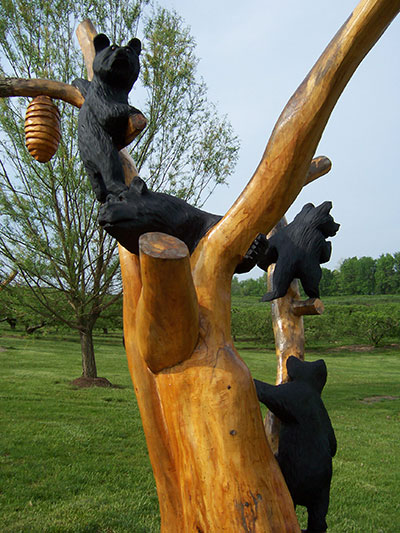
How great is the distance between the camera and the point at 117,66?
1322 mm

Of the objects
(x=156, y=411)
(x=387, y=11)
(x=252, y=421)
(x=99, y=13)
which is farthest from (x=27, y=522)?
(x=99, y=13)

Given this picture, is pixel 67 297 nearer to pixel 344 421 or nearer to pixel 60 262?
pixel 60 262

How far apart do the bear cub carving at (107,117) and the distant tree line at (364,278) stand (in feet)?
108

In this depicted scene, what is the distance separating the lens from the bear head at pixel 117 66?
4.33 ft

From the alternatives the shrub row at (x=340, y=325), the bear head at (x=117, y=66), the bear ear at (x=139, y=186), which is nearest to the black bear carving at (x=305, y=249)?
the bear ear at (x=139, y=186)

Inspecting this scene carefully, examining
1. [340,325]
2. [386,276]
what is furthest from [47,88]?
[386,276]

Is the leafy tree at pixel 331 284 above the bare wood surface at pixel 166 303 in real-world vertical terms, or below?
above

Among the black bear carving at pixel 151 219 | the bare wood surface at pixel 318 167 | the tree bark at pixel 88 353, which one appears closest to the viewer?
the black bear carving at pixel 151 219

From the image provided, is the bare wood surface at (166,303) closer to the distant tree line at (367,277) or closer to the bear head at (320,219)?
the bear head at (320,219)

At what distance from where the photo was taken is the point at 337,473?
4.62 metres

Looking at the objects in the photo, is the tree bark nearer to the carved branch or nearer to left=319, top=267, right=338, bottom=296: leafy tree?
the carved branch

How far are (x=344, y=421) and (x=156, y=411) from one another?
6.65 meters

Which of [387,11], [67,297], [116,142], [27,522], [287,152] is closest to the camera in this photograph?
[387,11]

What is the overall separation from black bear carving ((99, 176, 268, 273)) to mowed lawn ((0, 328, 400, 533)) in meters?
2.86
